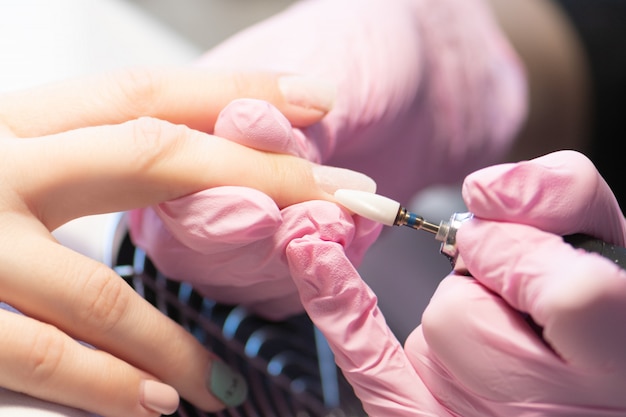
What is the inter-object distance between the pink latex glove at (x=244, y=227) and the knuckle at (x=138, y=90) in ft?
0.21

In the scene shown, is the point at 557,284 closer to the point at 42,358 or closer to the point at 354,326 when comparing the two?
the point at 354,326

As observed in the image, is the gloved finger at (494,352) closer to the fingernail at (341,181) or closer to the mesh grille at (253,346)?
the fingernail at (341,181)

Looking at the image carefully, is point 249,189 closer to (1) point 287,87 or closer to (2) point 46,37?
(1) point 287,87

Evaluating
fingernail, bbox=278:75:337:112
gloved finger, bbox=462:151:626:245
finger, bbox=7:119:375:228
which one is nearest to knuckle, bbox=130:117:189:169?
finger, bbox=7:119:375:228

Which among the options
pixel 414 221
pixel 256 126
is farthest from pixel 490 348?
pixel 256 126

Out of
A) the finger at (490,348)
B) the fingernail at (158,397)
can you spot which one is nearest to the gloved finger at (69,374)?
the fingernail at (158,397)

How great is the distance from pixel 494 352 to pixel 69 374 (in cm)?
29

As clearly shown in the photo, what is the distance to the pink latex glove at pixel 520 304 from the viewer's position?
0.35 metres

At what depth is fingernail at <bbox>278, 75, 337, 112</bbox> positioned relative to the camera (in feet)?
1.76

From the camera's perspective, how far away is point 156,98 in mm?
520

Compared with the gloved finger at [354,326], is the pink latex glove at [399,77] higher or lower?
higher

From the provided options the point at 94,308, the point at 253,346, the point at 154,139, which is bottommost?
the point at 253,346

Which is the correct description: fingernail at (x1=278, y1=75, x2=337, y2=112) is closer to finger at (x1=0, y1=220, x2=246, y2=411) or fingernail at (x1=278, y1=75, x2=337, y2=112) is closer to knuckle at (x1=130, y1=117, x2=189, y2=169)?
knuckle at (x1=130, y1=117, x2=189, y2=169)

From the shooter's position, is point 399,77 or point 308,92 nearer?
point 308,92
